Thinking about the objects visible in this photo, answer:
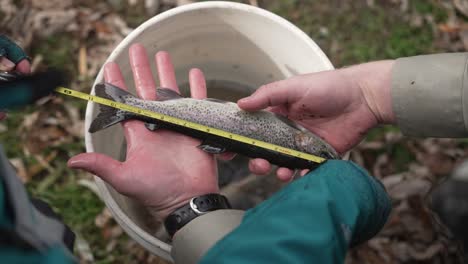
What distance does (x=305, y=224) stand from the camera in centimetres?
137

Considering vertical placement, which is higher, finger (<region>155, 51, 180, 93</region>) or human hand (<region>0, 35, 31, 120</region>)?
human hand (<region>0, 35, 31, 120</region>)

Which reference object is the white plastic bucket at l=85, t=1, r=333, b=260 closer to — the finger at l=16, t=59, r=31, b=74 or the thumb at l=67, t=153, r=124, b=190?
the thumb at l=67, t=153, r=124, b=190

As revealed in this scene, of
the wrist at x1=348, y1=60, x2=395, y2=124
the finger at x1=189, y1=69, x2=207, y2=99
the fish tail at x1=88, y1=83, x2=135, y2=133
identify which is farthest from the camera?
the finger at x1=189, y1=69, x2=207, y2=99

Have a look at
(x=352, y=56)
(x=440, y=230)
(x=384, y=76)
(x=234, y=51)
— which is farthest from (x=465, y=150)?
→ (x=234, y=51)

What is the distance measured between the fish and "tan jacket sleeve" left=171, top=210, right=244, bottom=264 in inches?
21.4

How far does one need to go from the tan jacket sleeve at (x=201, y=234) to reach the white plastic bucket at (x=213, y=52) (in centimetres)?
16

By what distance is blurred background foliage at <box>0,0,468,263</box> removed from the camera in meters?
2.90

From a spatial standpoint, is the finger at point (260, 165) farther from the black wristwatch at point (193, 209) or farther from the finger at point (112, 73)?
the finger at point (112, 73)

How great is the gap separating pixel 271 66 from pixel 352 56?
36.4 inches

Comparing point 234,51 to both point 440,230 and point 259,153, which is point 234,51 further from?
point 440,230

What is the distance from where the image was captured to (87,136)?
210 centimetres

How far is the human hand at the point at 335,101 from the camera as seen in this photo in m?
2.26

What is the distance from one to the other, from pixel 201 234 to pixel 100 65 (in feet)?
6.55

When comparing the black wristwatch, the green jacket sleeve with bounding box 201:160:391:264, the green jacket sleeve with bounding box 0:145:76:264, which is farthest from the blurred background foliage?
the green jacket sleeve with bounding box 0:145:76:264
